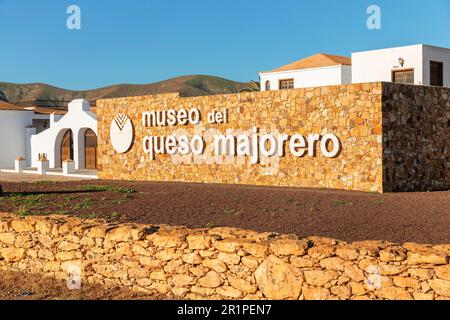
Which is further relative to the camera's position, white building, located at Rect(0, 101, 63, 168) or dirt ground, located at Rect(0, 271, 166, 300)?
white building, located at Rect(0, 101, 63, 168)

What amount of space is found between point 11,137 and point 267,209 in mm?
34238

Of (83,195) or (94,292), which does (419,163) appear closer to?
(83,195)

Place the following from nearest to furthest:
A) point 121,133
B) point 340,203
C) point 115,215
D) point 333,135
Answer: point 115,215 < point 340,203 < point 333,135 < point 121,133

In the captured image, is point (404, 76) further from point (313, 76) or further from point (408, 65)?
point (313, 76)

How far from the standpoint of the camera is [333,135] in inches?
821

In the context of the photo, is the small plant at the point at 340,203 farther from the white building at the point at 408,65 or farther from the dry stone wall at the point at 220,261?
the white building at the point at 408,65

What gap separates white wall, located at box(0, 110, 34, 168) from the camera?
143 ft

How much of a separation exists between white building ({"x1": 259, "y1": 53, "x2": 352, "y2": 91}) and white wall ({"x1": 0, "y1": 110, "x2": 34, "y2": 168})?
20207 mm

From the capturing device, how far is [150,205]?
1595 centimetres

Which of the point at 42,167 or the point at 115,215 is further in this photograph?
the point at 42,167

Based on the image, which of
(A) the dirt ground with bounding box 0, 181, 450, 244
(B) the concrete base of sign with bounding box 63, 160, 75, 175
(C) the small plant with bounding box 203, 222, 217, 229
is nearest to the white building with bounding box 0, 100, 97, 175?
(B) the concrete base of sign with bounding box 63, 160, 75, 175

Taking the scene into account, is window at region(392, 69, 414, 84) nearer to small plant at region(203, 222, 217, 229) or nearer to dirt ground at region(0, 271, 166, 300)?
small plant at region(203, 222, 217, 229)

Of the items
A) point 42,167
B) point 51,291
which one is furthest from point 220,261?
point 42,167

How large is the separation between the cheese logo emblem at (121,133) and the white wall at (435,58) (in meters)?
15.2
